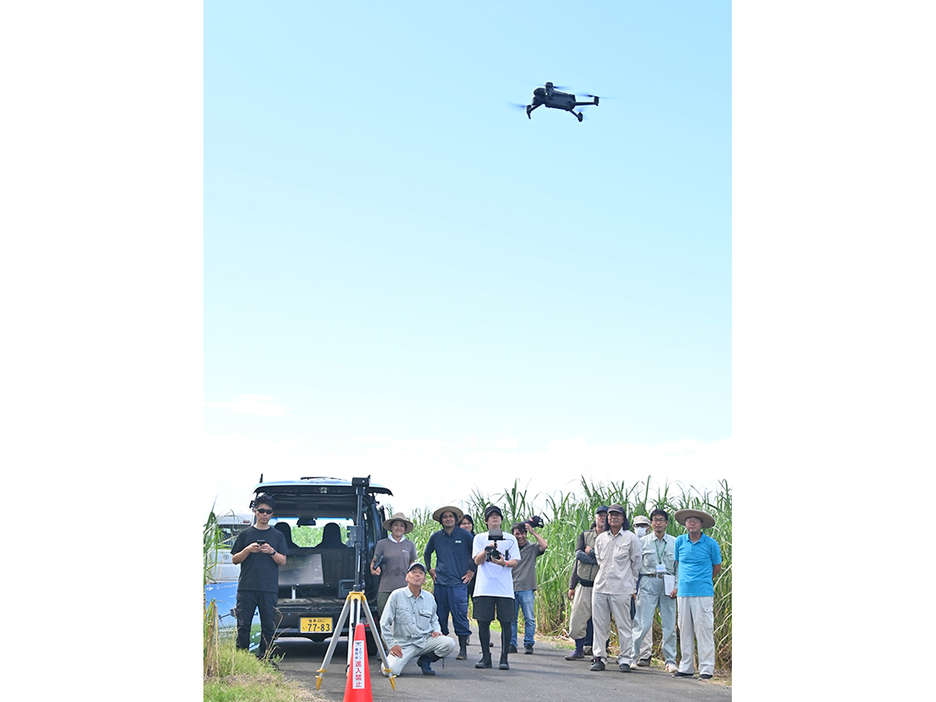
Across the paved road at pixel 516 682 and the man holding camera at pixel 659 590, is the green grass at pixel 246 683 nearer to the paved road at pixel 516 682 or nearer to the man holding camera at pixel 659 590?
the paved road at pixel 516 682

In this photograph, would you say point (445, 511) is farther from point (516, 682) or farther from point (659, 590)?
point (659, 590)

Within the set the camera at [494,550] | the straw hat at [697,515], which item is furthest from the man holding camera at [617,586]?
the camera at [494,550]

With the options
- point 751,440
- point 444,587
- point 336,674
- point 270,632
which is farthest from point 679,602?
point 751,440

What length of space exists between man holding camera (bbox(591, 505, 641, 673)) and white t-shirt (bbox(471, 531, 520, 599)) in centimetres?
105

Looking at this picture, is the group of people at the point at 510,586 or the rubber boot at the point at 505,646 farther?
the rubber boot at the point at 505,646

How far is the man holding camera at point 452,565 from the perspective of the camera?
12.0 m

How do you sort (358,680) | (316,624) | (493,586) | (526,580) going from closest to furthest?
(358,680), (493,586), (316,624), (526,580)

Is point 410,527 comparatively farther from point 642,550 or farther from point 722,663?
point 722,663

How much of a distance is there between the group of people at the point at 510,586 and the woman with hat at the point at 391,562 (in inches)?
0.5

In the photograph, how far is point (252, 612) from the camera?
1102 cm

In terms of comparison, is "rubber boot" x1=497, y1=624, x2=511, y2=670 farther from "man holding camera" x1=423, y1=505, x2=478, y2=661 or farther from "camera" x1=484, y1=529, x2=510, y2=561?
"man holding camera" x1=423, y1=505, x2=478, y2=661

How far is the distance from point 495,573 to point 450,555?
911mm

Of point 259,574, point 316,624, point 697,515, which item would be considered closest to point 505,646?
point 316,624

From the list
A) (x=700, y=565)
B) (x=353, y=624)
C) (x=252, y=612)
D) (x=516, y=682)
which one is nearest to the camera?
(x=353, y=624)
